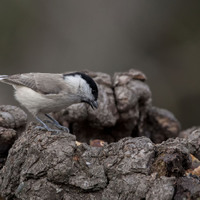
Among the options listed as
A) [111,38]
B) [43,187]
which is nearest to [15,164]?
[43,187]

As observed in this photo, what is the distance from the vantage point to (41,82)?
391cm

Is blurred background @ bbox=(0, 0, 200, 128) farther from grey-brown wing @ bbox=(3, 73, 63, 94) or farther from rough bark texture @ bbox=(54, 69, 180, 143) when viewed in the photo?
grey-brown wing @ bbox=(3, 73, 63, 94)

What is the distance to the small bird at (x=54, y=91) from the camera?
376cm

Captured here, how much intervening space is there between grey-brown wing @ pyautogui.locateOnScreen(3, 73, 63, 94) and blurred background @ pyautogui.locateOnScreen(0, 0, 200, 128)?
12.7 ft

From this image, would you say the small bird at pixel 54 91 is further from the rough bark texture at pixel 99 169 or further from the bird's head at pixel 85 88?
the rough bark texture at pixel 99 169

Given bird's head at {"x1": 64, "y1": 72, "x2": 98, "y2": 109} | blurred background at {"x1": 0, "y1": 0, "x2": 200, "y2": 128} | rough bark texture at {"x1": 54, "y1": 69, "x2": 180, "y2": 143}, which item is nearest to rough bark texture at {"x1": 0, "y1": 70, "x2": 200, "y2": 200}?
bird's head at {"x1": 64, "y1": 72, "x2": 98, "y2": 109}

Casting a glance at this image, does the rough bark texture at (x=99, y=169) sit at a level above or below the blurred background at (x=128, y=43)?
below

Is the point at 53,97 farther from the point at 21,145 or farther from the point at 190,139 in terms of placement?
the point at 190,139

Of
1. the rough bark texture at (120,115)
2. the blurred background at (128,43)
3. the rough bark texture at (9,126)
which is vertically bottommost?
the rough bark texture at (9,126)

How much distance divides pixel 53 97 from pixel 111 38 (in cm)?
422

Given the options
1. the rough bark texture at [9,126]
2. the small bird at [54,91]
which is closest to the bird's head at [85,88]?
the small bird at [54,91]

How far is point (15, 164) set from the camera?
3.09 meters

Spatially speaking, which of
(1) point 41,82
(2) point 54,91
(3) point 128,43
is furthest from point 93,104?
(3) point 128,43

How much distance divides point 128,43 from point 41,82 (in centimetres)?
423
